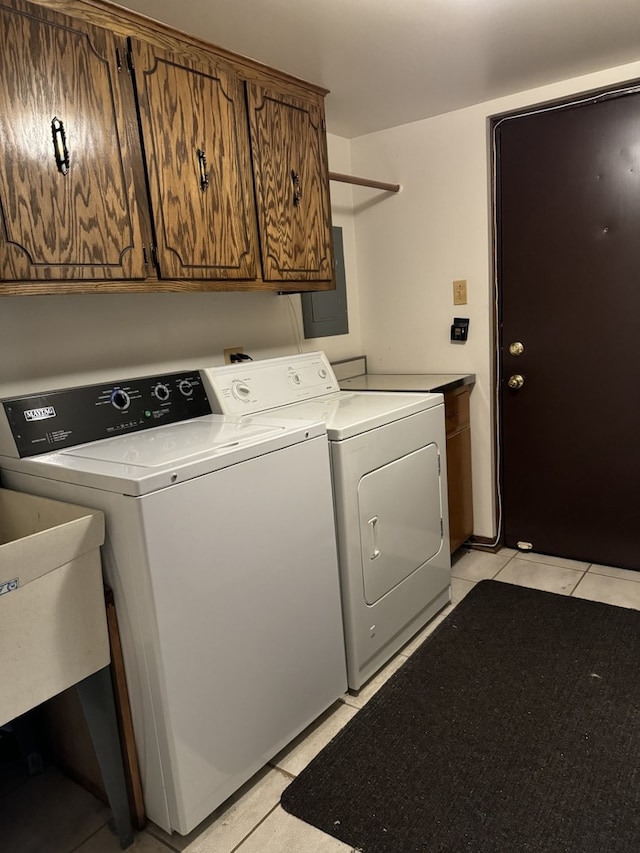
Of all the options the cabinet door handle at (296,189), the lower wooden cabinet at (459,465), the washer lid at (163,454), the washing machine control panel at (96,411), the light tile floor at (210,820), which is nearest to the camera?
the washer lid at (163,454)

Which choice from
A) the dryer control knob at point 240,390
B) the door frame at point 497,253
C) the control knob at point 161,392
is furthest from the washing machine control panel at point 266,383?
the door frame at point 497,253

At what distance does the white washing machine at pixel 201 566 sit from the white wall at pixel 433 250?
1409mm

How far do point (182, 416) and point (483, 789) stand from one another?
1.44 meters

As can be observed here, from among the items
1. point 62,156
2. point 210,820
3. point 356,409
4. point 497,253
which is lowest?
point 210,820

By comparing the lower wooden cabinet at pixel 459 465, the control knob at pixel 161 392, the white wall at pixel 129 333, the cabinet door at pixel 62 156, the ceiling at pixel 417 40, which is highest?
the ceiling at pixel 417 40

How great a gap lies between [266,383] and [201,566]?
1.02 m

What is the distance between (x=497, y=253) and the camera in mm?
2787

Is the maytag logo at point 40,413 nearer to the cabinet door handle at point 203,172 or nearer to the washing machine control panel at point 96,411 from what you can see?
the washing machine control panel at point 96,411

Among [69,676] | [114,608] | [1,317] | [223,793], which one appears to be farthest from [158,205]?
[223,793]

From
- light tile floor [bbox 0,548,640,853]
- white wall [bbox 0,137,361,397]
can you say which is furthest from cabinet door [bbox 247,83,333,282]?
light tile floor [bbox 0,548,640,853]

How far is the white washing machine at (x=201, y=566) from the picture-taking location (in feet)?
4.45

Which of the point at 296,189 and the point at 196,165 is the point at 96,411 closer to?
the point at 196,165

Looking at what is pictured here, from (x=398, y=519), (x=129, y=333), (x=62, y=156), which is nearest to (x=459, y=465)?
(x=398, y=519)

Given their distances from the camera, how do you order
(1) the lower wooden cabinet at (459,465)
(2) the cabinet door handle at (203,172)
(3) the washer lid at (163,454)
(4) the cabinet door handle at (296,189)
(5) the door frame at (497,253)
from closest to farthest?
1. (3) the washer lid at (163,454)
2. (2) the cabinet door handle at (203,172)
3. (4) the cabinet door handle at (296,189)
4. (5) the door frame at (497,253)
5. (1) the lower wooden cabinet at (459,465)
